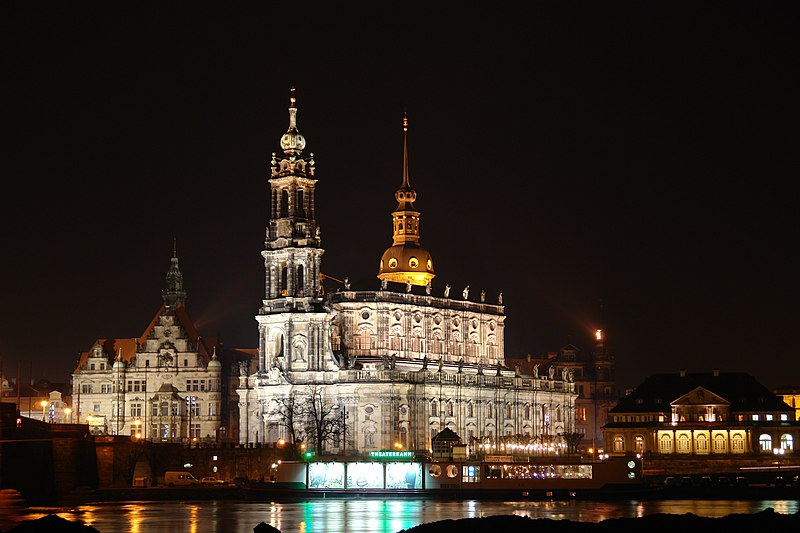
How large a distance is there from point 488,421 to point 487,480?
39.5 metres

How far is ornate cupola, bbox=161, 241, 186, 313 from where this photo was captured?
171m

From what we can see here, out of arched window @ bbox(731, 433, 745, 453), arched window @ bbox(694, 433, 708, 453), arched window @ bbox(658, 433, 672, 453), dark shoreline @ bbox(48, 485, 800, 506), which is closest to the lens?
dark shoreline @ bbox(48, 485, 800, 506)

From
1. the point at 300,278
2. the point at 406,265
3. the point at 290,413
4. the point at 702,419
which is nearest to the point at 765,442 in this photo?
the point at 702,419

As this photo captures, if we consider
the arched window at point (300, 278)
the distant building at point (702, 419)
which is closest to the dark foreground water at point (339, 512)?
the arched window at point (300, 278)

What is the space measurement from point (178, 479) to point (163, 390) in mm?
31730

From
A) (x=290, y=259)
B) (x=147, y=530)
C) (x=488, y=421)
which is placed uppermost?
(x=290, y=259)

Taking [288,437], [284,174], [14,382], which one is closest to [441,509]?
[288,437]

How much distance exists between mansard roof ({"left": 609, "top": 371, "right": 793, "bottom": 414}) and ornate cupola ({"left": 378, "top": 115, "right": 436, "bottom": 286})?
24386mm

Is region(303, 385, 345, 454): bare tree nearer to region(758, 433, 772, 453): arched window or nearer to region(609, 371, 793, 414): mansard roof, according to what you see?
region(609, 371, 793, 414): mansard roof

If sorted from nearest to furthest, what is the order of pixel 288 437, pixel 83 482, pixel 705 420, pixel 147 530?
1. pixel 147 530
2. pixel 83 482
3. pixel 288 437
4. pixel 705 420

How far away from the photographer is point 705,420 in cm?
16150

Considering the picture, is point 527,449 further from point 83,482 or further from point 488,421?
point 83,482

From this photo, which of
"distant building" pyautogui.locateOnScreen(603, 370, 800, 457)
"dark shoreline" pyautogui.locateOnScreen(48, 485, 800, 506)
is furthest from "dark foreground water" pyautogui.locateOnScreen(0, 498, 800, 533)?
"distant building" pyautogui.locateOnScreen(603, 370, 800, 457)

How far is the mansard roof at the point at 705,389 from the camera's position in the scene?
161 metres
